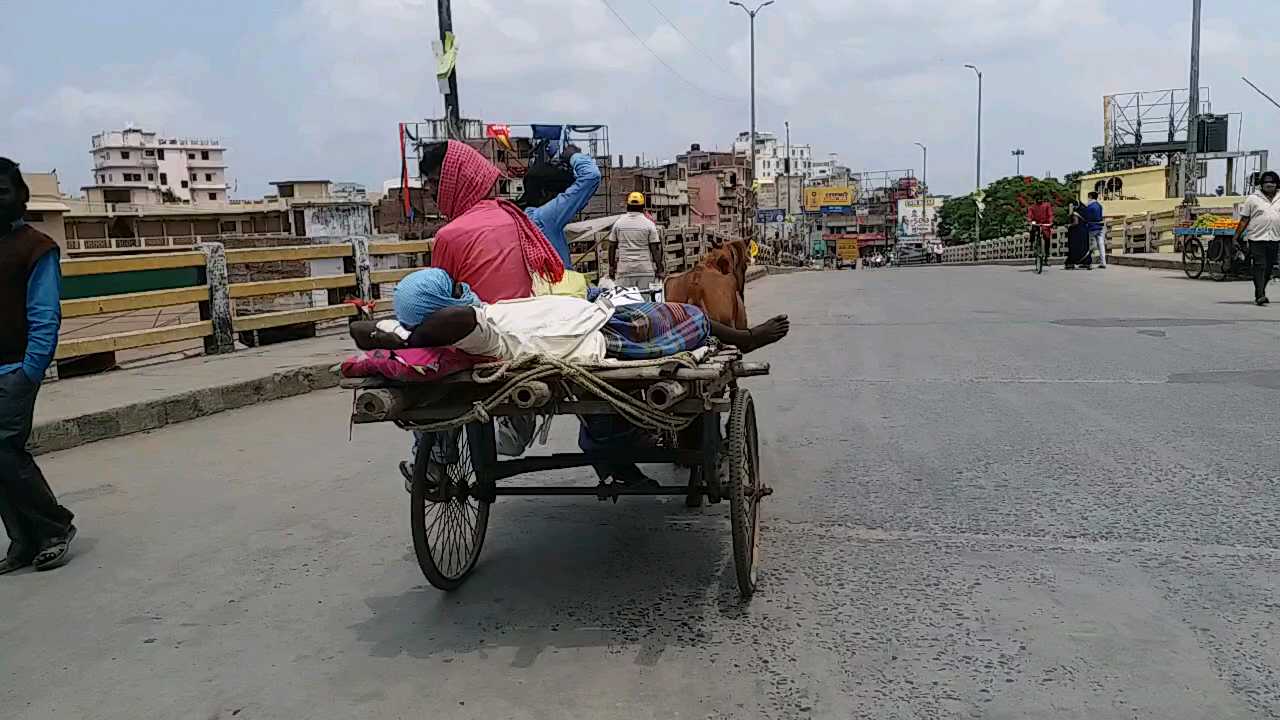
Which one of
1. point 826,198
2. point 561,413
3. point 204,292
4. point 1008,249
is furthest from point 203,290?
point 826,198

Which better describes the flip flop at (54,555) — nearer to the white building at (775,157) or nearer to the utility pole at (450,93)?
the utility pole at (450,93)

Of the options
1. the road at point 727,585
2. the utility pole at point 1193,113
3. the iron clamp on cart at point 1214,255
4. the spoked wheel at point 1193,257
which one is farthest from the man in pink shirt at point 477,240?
the utility pole at point 1193,113

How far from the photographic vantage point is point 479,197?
464cm

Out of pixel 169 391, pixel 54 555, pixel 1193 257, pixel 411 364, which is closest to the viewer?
pixel 411 364

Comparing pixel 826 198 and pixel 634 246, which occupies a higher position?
pixel 826 198

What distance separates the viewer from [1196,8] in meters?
26.7

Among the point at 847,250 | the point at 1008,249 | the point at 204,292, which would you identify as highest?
the point at 204,292

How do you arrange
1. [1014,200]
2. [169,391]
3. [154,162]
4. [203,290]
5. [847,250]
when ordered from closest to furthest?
[169,391]
[203,290]
[1014,200]
[847,250]
[154,162]

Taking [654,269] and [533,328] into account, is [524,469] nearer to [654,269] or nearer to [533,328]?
[533,328]

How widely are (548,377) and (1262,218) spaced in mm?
13347

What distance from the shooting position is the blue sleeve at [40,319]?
15.7 ft

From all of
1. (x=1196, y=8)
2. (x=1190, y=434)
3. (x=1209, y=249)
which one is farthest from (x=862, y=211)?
(x=1190, y=434)

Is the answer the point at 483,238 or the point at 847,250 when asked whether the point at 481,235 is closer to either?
the point at 483,238

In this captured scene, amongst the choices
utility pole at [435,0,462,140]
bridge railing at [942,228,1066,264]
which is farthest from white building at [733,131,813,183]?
utility pole at [435,0,462,140]
